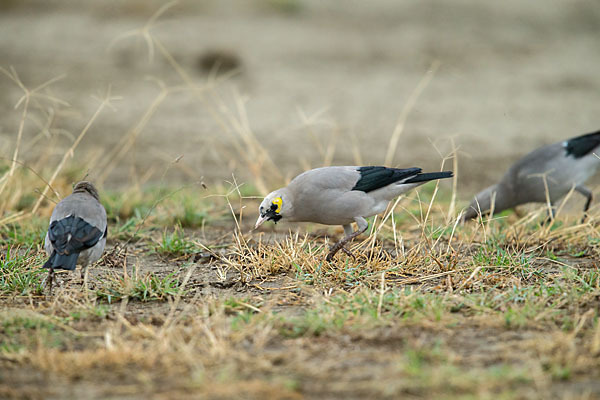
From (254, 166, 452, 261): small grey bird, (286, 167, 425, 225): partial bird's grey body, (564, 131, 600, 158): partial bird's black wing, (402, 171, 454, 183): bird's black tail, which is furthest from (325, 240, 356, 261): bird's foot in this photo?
(564, 131, 600, 158): partial bird's black wing

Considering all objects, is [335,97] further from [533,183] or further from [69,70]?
[533,183]

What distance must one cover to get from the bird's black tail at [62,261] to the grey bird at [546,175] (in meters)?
3.78

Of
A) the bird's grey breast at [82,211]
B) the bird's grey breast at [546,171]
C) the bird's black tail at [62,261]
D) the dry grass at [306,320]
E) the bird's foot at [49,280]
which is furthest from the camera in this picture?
the bird's grey breast at [546,171]

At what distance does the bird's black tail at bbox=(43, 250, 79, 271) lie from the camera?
158 inches

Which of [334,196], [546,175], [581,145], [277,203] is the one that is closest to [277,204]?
[277,203]

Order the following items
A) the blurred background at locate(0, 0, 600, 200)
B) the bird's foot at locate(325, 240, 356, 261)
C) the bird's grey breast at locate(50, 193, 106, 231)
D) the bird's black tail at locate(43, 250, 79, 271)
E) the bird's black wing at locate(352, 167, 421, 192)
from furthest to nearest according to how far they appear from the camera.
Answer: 1. the blurred background at locate(0, 0, 600, 200)
2. the bird's black wing at locate(352, 167, 421, 192)
3. the bird's foot at locate(325, 240, 356, 261)
4. the bird's grey breast at locate(50, 193, 106, 231)
5. the bird's black tail at locate(43, 250, 79, 271)

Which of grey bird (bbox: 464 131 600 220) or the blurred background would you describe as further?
the blurred background

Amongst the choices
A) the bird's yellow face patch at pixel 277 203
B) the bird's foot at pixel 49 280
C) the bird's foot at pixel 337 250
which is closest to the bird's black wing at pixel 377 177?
the bird's foot at pixel 337 250

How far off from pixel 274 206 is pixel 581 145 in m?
3.47

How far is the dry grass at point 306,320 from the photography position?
2.99 metres

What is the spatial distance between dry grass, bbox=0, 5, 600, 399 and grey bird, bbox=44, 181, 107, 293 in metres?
0.21

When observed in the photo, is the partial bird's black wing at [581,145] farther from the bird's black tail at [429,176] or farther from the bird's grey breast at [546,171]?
the bird's black tail at [429,176]

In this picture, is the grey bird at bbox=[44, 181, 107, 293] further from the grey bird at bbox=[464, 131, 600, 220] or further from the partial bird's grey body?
the grey bird at bbox=[464, 131, 600, 220]

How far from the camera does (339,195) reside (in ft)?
15.8
